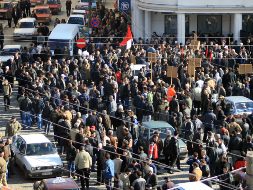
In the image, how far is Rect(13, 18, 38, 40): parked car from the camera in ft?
181

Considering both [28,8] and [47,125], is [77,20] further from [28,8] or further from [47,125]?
[47,125]

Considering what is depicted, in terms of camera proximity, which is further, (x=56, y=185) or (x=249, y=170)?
(x=56, y=185)

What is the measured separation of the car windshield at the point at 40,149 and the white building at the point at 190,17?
21.0 meters

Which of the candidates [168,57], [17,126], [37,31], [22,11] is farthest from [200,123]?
[22,11]

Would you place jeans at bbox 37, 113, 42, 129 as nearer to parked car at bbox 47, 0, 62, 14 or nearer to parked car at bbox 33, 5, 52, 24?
parked car at bbox 33, 5, 52, 24

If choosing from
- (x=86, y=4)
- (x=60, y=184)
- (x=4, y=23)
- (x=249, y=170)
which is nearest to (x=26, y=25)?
(x=4, y=23)

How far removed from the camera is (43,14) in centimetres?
6091

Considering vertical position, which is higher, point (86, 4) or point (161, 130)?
point (86, 4)

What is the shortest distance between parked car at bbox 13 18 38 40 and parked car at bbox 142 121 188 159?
23.4 m

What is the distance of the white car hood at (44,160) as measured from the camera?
98.5 ft

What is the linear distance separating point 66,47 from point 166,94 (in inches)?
489

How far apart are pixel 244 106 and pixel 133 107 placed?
4353 mm

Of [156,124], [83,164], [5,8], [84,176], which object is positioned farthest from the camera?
[5,8]

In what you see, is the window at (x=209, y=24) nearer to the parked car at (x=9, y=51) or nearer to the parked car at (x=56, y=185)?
the parked car at (x=9, y=51)
